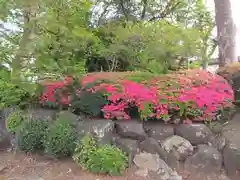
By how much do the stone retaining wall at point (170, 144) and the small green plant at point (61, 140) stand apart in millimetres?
157

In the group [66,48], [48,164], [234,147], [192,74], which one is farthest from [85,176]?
[192,74]

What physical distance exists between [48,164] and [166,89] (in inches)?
83.2

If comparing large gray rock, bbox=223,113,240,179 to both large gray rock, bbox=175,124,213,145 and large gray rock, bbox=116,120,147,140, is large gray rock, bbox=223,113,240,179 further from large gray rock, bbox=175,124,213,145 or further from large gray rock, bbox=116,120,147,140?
large gray rock, bbox=116,120,147,140

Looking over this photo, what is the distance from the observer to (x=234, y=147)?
4.17 metres

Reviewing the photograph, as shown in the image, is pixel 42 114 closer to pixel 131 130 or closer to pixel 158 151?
pixel 131 130

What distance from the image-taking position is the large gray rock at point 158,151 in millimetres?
4270

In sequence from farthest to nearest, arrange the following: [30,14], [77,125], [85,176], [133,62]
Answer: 1. [133,62]
2. [77,125]
3. [85,176]
4. [30,14]

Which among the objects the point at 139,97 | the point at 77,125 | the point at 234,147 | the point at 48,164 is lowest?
the point at 48,164

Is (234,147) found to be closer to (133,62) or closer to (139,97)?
(139,97)

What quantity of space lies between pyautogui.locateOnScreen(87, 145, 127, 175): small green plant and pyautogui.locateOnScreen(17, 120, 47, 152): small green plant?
1.06 metres

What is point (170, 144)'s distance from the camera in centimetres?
436

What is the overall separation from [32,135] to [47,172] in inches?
28.1

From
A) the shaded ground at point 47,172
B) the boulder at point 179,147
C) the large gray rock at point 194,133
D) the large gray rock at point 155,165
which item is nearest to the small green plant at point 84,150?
the shaded ground at point 47,172

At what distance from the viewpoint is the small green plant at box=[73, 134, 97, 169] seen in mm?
4039
